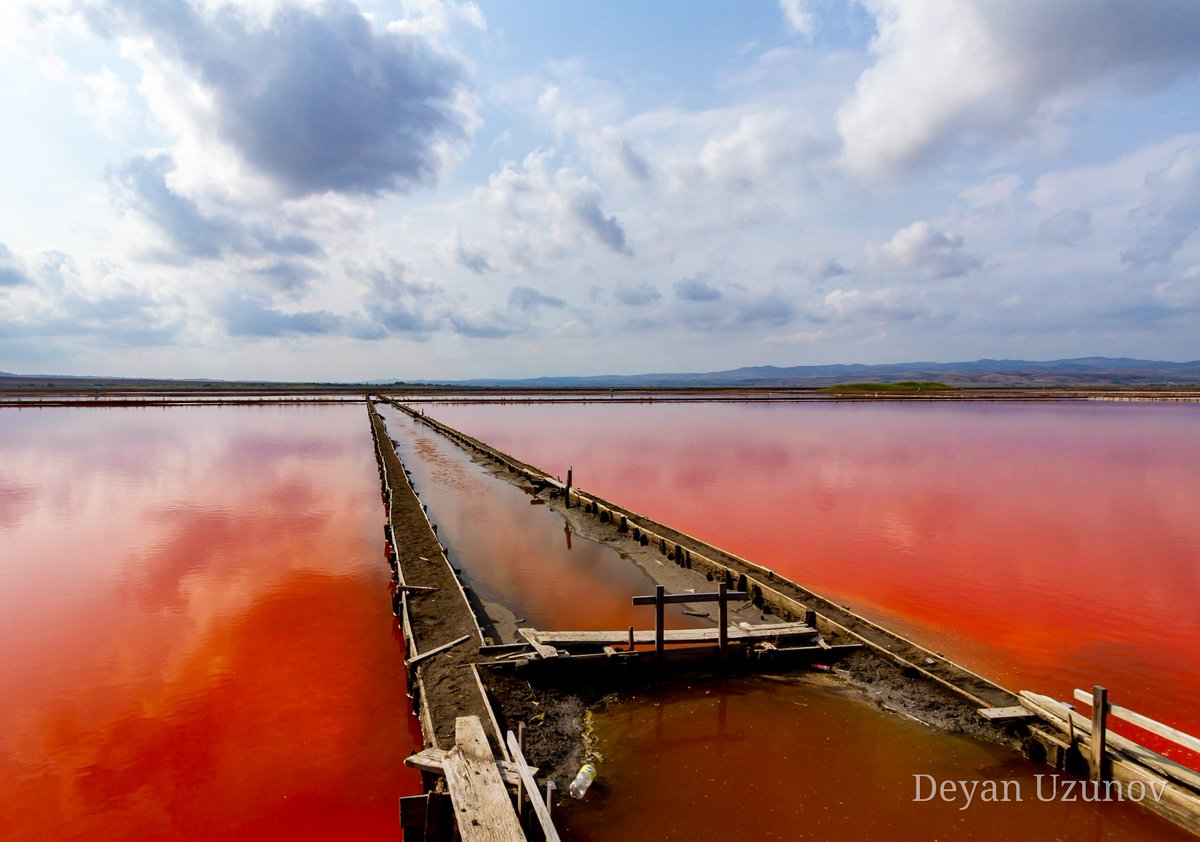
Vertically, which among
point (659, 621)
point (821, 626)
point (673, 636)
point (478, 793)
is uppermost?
point (659, 621)

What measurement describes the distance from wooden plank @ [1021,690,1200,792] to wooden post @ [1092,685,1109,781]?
0.40 ft

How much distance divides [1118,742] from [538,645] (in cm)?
565

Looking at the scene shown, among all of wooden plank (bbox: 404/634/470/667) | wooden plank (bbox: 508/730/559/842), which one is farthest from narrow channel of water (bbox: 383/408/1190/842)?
wooden plank (bbox: 404/634/470/667)

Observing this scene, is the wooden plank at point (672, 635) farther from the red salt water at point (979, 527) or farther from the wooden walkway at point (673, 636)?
the red salt water at point (979, 527)

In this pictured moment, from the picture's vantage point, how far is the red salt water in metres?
8.26

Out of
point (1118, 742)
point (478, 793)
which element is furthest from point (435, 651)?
point (1118, 742)

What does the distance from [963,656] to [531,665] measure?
212 inches

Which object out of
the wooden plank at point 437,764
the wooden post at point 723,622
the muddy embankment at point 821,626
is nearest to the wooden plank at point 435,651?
the muddy embankment at point 821,626

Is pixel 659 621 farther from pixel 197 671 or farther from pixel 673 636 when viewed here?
pixel 197 671

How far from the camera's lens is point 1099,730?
5.54 metres

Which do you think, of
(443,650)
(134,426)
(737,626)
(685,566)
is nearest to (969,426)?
(685,566)

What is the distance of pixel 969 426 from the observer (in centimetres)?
3891

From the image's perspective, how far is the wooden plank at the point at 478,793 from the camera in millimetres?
4395

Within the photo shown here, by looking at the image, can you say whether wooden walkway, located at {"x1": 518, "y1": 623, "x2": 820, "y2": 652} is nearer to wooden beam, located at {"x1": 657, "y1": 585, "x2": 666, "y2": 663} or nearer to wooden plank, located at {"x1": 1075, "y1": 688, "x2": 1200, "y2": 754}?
wooden beam, located at {"x1": 657, "y1": 585, "x2": 666, "y2": 663}
